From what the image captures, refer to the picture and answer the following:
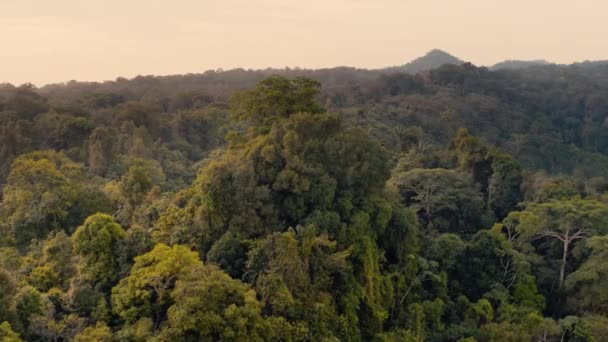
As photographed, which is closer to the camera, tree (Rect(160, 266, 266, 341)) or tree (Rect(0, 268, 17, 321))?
tree (Rect(160, 266, 266, 341))

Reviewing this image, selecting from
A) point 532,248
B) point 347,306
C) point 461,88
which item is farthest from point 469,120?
point 347,306

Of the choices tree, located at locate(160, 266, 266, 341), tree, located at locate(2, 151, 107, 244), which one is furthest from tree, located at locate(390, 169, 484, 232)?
tree, located at locate(160, 266, 266, 341)

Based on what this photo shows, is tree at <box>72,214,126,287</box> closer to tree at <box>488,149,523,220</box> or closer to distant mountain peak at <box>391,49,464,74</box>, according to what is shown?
tree at <box>488,149,523,220</box>

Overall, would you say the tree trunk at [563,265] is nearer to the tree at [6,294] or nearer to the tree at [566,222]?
the tree at [566,222]

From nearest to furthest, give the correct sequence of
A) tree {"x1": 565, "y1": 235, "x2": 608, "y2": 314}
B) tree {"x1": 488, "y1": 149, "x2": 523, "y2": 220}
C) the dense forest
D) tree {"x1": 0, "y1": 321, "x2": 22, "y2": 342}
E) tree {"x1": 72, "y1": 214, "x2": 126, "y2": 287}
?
tree {"x1": 0, "y1": 321, "x2": 22, "y2": 342} < the dense forest < tree {"x1": 72, "y1": 214, "x2": 126, "y2": 287} < tree {"x1": 565, "y1": 235, "x2": 608, "y2": 314} < tree {"x1": 488, "y1": 149, "x2": 523, "y2": 220}

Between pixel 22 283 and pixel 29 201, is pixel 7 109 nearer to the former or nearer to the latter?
pixel 29 201

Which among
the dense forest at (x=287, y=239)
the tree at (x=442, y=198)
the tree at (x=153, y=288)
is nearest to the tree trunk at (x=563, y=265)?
the dense forest at (x=287, y=239)

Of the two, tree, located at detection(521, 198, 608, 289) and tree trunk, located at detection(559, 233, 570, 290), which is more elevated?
tree, located at detection(521, 198, 608, 289)
